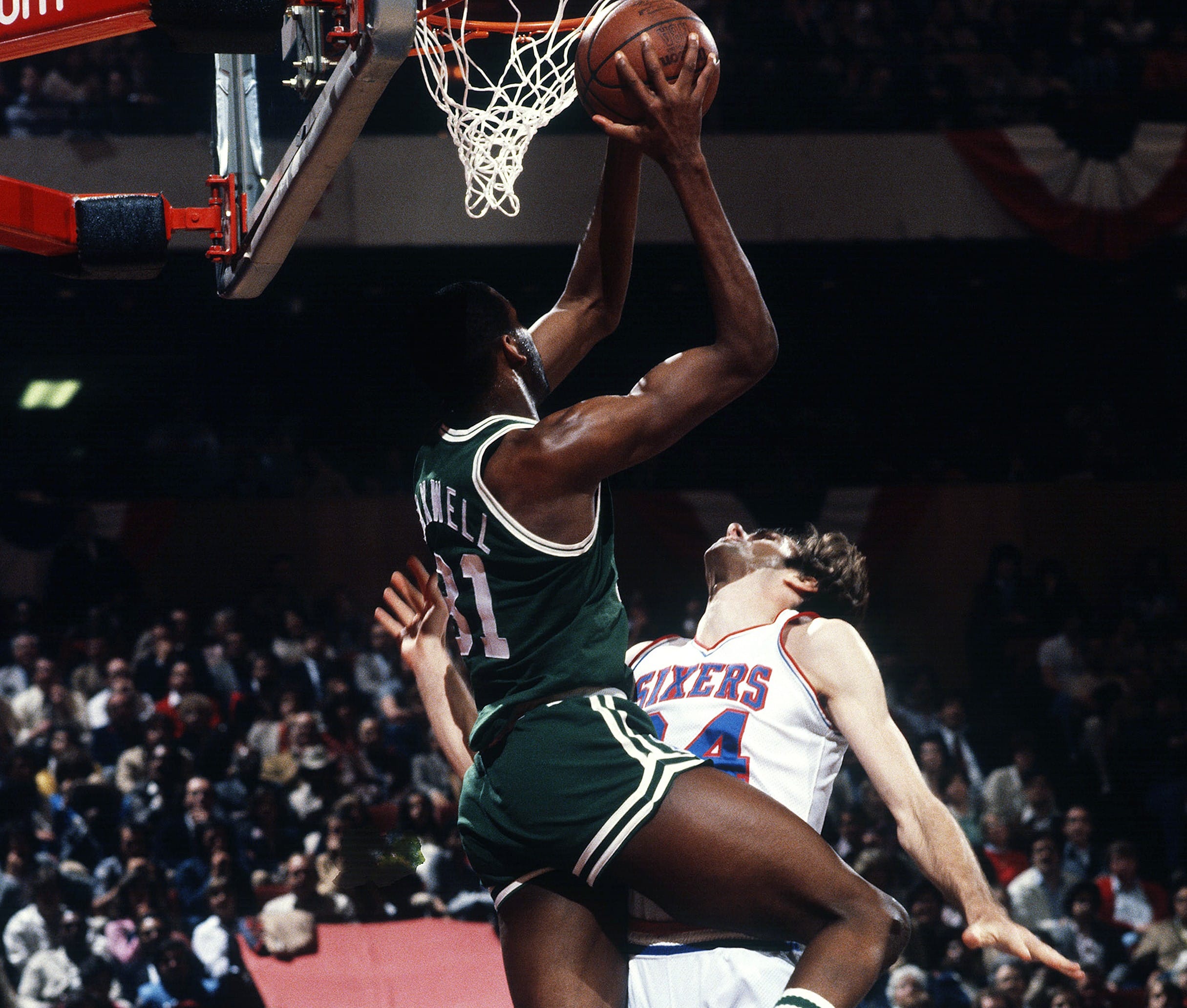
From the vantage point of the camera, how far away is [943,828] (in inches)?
118

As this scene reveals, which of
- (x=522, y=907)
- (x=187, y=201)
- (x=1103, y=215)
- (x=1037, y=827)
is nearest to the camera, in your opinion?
(x=522, y=907)

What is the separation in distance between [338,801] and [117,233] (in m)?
4.62

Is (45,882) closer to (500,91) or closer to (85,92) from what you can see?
(500,91)

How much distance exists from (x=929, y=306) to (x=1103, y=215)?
1490 millimetres

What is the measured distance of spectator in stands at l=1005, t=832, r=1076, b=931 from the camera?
7.73m

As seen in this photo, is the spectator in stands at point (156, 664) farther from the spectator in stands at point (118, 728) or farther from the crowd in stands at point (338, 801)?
the spectator in stands at point (118, 728)

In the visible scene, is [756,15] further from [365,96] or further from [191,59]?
[365,96]

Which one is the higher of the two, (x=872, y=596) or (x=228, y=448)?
(x=228, y=448)

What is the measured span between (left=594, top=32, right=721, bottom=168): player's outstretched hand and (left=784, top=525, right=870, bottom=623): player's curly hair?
1.32 metres

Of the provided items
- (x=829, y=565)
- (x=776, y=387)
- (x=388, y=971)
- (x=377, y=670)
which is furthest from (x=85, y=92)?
(x=829, y=565)

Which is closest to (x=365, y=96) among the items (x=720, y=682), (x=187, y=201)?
(x=720, y=682)

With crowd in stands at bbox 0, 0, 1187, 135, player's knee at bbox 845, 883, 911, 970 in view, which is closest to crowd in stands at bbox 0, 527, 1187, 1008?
crowd in stands at bbox 0, 0, 1187, 135

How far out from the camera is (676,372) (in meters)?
2.64

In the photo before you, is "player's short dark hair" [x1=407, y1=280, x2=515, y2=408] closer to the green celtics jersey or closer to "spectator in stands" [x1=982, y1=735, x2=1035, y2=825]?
the green celtics jersey
